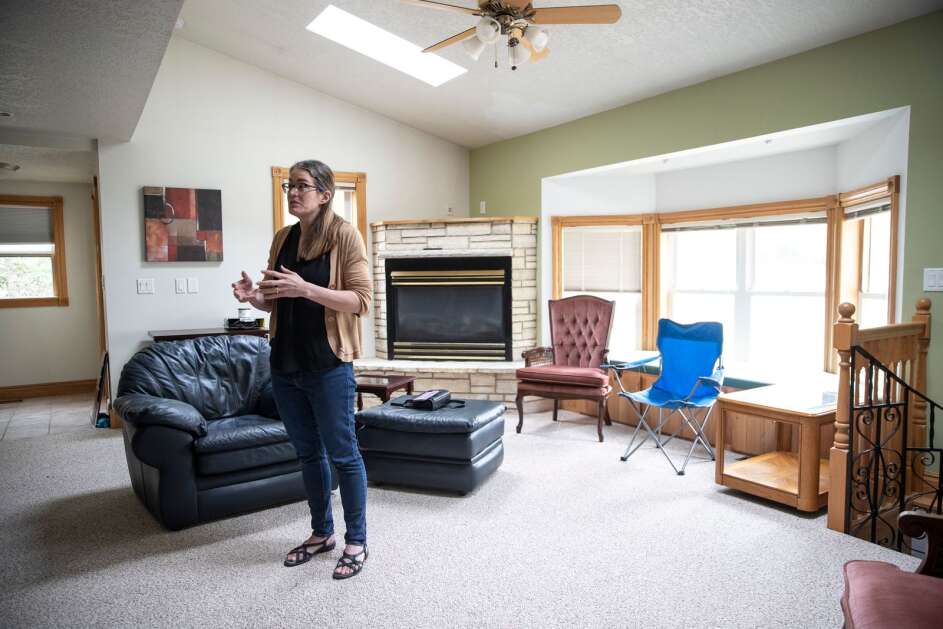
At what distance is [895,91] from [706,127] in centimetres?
122

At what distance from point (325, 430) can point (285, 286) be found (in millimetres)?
596

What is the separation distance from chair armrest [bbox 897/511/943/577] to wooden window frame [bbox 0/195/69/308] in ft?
24.6

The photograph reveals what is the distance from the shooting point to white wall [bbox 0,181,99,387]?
6.19 m

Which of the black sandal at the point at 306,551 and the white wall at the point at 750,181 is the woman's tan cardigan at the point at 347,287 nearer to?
the black sandal at the point at 306,551

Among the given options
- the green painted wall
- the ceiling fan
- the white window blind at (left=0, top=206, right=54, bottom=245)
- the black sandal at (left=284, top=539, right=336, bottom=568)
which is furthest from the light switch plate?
the white window blind at (left=0, top=206, right=54, bottom=245)

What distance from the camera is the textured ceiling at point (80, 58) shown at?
249 centimetres

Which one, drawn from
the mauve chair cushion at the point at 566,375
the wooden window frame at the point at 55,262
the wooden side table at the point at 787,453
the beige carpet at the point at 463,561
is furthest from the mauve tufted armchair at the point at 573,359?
the wooden window frame at the point at 55,262

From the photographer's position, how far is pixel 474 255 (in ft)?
18.5

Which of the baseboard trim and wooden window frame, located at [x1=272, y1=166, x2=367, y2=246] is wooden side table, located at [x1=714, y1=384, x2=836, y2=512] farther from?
the baseboard trim

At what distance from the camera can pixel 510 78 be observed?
15.4 feet

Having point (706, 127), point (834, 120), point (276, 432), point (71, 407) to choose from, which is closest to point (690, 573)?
point (276, 432)

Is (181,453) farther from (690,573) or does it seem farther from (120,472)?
(690,573)

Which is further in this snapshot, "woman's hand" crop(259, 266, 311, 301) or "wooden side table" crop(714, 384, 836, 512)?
"wooden side table" crop(714, 384, 836, 512)

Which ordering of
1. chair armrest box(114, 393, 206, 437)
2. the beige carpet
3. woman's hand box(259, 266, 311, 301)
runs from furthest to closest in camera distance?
chair armrest box(114, 393, 206, 437)
the beige carpet
woman's hand box(259, 266, 311, 301)
